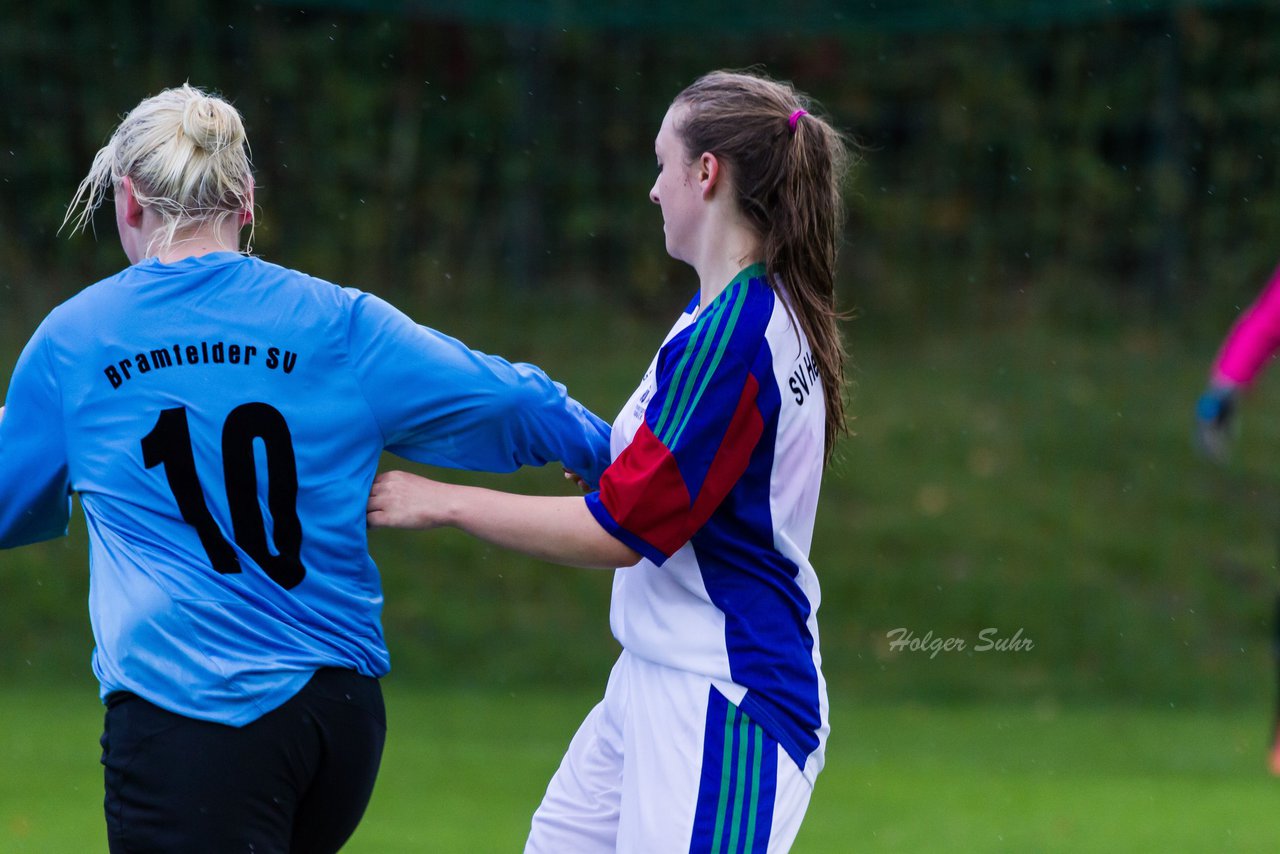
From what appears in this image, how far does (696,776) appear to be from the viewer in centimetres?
298

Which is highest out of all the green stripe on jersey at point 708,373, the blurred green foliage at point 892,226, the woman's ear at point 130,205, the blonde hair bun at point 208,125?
the blonde hair bun at point 208,125

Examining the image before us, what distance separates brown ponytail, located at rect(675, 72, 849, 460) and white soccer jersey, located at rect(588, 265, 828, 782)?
2.5 inches

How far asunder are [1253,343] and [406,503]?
15.2 feet

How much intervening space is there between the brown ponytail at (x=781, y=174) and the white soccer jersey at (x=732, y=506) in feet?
0.21

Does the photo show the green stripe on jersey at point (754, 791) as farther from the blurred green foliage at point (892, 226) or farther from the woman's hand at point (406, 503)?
the blurred green foliage at point (892, 226)

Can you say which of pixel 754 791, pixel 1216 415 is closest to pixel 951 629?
pixel 1216 415

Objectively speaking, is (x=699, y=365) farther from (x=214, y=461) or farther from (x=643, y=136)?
(x=643, y=136)

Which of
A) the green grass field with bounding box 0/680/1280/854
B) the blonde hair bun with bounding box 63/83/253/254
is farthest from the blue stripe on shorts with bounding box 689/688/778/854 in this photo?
the green grass field with bounding box 0/680/1280/854

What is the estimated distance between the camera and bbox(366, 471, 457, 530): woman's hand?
2893 mm

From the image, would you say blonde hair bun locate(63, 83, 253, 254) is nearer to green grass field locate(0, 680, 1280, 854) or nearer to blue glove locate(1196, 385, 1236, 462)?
green grass field locate(0, 680, 1280, 854)

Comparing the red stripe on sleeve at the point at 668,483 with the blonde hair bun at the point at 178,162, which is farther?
the red stripe on sleeve at the point at 668,483

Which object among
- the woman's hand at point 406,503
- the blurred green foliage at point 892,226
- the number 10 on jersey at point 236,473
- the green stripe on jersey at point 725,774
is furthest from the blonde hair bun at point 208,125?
the blurred green foliage at point 892,226

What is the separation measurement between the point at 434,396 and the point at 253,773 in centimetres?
71

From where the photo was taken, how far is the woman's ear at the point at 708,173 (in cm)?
305
